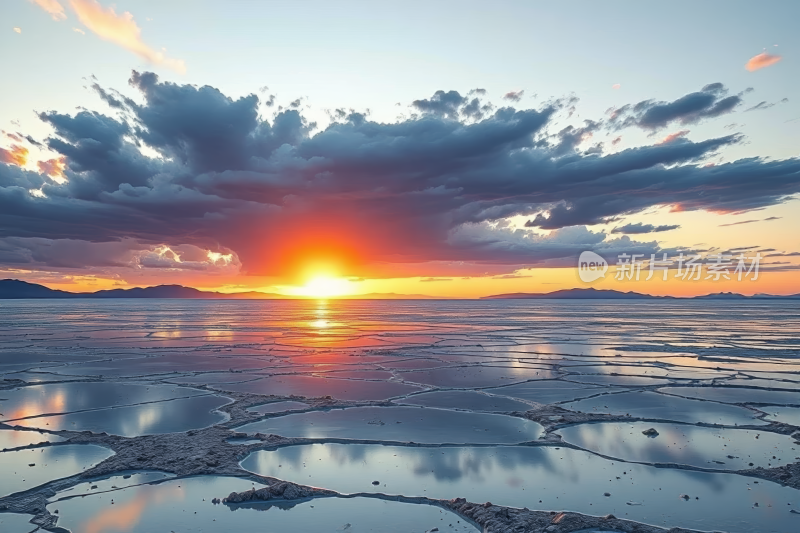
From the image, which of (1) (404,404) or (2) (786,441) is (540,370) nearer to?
(1) (404,404)

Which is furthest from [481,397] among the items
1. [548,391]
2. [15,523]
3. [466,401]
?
[15,523]

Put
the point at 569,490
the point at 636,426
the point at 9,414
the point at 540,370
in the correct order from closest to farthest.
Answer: the point at 569,490
the point at 636,426
the point at 9,414
the point at 540,370

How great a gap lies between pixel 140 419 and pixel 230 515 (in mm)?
6360

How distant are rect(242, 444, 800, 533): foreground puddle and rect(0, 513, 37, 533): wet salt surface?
10.2 ft

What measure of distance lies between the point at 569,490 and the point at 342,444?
14.2 ft

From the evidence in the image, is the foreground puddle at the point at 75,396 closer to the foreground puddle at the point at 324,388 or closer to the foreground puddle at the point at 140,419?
the foreground puddle at the point at 140,419

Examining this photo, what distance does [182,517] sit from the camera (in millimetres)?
6938

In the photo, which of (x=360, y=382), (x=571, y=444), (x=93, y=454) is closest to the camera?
(x=93, y=454)

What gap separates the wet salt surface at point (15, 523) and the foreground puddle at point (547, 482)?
3.10 m

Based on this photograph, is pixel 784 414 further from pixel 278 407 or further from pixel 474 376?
pixel 278 407

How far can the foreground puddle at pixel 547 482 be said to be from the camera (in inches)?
277

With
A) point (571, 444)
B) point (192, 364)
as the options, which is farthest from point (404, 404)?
point (192, 364)

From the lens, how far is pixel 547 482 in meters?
8.17

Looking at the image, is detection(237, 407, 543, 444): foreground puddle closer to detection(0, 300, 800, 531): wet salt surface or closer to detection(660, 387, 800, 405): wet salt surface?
detection(0, 300, 800, 531): wet salt surface
